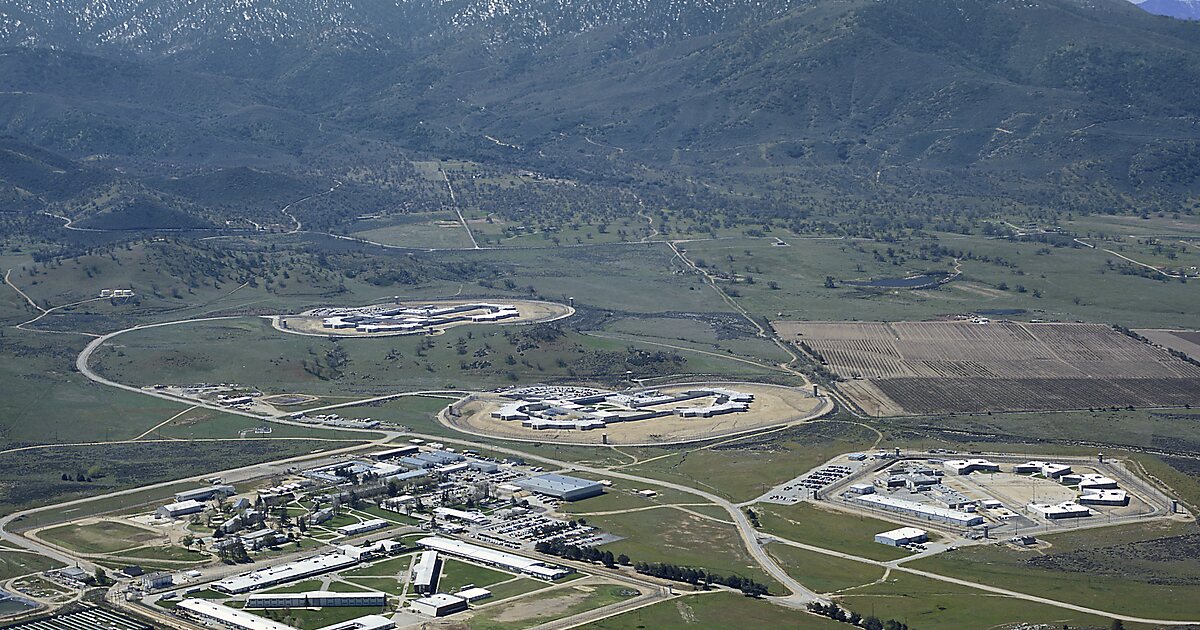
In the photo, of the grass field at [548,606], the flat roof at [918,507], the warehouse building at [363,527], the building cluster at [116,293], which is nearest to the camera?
the grass field at [548,606]

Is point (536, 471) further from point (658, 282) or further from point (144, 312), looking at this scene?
point (658, 282)

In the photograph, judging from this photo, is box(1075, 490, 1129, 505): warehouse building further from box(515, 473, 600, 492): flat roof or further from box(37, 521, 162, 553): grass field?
box(37, 521, 162, 553): grass field

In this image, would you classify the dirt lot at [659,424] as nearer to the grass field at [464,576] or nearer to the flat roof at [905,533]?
the flat roof at [905,533]

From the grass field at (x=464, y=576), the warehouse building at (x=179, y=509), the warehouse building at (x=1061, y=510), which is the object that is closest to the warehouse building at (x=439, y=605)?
the grass field at (x=464, y=576)

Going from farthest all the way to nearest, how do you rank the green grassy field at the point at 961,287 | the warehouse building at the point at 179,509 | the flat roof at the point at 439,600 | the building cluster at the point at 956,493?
the green grassy field at the point at 961,287 < the warehouse building at the point at 179,509 < the building cluster at the point at 956,493 < the flat roof at the point at 439,600

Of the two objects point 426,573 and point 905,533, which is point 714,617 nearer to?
point 426,573

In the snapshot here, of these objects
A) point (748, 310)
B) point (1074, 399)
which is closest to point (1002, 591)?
point (1074, 399)

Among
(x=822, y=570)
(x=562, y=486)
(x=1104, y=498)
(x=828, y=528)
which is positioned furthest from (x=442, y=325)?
(x=822, y=570)

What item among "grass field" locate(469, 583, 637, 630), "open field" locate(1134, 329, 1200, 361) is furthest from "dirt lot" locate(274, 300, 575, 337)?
"grass field" locate(469, 583, 637, 630)
